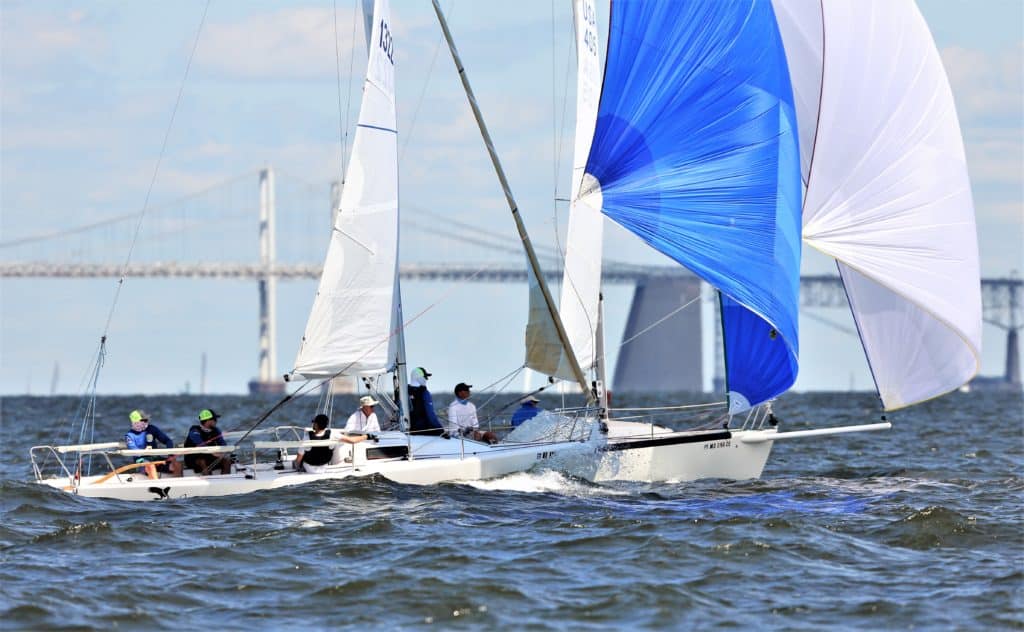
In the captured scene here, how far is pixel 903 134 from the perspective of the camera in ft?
32.7

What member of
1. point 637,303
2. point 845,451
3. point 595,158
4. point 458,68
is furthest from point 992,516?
point 637,303

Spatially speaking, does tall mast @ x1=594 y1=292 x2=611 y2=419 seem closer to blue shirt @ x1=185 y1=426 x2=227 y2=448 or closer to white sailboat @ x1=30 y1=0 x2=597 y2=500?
white sailboat @ x1=30 y1=0 x2=597 y2=500

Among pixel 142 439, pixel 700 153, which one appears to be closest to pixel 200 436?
pixel 142 439

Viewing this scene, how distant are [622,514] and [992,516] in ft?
6.93

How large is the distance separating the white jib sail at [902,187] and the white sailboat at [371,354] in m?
2.17

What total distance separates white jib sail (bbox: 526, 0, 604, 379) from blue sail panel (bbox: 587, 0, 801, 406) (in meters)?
0.53

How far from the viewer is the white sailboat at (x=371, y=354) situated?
947cm

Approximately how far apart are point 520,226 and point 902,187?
246 cm

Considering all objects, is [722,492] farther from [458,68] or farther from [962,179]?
[458,68]

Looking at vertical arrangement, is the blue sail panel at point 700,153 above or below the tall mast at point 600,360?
above

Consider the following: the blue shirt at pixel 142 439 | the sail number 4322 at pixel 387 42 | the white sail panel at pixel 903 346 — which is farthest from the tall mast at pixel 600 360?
the blue shirt at pixel 142 439

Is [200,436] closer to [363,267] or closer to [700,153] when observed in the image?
[363,267]

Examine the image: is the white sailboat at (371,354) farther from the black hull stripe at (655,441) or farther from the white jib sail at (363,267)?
the black hull stripe at (655,441)

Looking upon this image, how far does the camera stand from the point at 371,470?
31.0ft
